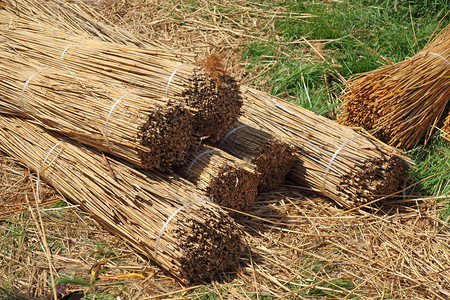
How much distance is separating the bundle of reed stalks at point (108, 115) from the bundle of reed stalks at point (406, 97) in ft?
4.55

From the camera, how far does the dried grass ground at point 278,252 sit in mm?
2664

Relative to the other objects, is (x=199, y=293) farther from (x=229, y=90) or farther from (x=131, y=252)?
(x=229, y=90)

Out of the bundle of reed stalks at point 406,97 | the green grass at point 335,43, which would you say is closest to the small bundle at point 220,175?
the bundle of reed stalks at point 406,97

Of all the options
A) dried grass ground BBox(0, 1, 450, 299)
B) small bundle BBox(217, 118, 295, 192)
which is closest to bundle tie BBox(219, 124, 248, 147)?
small bundle BBox(217, 118, 295, 192)

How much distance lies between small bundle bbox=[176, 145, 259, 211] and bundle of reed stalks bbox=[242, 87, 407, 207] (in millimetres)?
444

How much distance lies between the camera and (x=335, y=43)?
179 inches

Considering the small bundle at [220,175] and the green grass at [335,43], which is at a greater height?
the green grass at [335,43]

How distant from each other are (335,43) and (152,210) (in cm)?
257

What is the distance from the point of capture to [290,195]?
11.5 feet

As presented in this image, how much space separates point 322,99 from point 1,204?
8.20 ft

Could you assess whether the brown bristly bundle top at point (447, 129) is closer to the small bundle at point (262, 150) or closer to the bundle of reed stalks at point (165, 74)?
the small bundle at point (262, 150)

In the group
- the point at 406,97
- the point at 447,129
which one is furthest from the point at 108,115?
the point at 447,129

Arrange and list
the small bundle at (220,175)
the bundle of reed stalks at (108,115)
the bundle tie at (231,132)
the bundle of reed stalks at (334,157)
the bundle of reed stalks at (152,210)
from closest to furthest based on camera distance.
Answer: the bundle of reed stalks at (152,210), the bundle of reed stalks at (108,115), the small bundle at (220,175), the bundle of reed stalks at (334,157), the bundle tie at (231,132)

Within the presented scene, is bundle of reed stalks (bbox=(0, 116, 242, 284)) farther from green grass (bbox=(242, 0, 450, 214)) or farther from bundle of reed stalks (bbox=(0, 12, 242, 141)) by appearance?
green grass (bbox=(242, 0, 450, 214))
